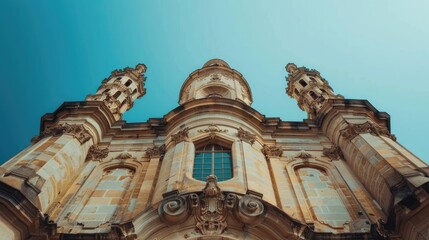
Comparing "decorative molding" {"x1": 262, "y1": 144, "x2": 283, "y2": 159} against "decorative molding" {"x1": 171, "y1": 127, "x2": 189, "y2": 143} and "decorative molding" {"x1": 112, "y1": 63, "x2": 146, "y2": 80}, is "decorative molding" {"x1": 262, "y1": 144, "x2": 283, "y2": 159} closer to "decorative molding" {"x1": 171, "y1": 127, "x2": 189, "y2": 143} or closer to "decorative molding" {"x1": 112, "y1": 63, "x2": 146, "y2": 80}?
"decorative molding" {"x1": 171, "y1": 127, "x2": 189, "y2": 143}

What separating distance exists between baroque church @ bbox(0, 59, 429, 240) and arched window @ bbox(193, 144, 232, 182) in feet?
0.17

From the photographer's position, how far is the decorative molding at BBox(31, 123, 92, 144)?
672 inches

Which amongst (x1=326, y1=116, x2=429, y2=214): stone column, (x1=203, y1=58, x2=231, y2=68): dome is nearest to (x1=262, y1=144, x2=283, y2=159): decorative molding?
(x1=326, y1=116, x2=429, y2=214): stone column

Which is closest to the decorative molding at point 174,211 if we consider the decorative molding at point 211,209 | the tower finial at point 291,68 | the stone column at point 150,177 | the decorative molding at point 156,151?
the decorative molding at point 211,209

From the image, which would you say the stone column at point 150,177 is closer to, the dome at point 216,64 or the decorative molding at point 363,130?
the decorative molding at point 363,130

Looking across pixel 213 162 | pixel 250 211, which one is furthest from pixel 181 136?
pixel 250 211

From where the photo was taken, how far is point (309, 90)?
25.7 metres

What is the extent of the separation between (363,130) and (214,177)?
747cm

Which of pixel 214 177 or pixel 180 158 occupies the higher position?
pixel 180 158

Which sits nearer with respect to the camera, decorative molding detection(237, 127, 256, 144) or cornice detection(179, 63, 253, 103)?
decorative molding detection(237, 127, 256, 144)

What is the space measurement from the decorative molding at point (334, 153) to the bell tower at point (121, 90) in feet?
38.7

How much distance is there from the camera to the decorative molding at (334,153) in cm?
1772

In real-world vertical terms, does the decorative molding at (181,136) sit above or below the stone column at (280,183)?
above

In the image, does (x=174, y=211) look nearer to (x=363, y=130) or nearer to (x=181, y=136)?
(x=181, y=136)
